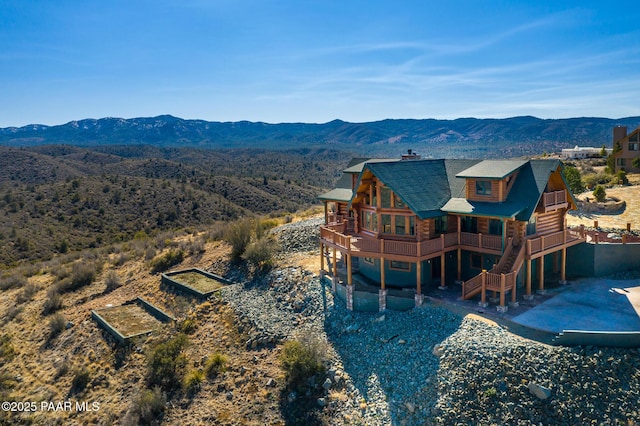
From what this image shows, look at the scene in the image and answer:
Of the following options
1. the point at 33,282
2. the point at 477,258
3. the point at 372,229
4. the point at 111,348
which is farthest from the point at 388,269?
the point at 33,282

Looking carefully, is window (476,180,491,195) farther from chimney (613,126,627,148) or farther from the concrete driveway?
chimney (613,126,627,148)

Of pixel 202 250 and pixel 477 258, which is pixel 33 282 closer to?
pixel 202 250

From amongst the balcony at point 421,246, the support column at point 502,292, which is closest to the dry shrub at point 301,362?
the balcony at point 421,246

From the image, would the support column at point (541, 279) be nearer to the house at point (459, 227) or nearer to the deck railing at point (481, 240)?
the house at point (459, 227)

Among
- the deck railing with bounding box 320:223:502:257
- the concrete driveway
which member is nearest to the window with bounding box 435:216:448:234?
the deck railing with bounding box 320:223:502:257

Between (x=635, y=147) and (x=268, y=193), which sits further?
(x=268, y=193)
